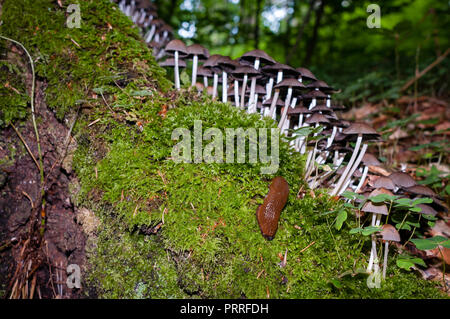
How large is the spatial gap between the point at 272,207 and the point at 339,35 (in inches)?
512

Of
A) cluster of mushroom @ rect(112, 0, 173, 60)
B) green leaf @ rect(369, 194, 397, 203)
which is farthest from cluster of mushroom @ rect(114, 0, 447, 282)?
cluster of mushroom @ rect(112, 0, 173, 60)

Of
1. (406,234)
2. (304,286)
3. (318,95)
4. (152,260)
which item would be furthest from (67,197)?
(406,234)

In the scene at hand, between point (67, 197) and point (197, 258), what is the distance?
4.93 ft

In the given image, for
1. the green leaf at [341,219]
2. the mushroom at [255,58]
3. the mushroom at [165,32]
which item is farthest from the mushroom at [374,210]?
the mushroom at [165,32]

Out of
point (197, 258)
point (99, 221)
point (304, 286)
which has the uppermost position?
point (99, 221)

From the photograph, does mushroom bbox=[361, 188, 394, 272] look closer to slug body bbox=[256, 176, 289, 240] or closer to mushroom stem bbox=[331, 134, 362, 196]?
mushroom stem bbox=[331, 134, 362, 196]

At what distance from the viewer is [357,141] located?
2.98 meters

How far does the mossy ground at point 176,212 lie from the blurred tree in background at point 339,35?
15.7 feet

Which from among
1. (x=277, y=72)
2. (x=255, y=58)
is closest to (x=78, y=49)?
(x=255, y=58)

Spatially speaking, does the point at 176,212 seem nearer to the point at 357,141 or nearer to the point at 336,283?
the point at 336,283

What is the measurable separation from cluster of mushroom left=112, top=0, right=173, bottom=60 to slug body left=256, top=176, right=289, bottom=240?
13.2 feet

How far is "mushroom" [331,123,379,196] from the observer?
2.79m

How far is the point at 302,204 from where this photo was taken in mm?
2363
